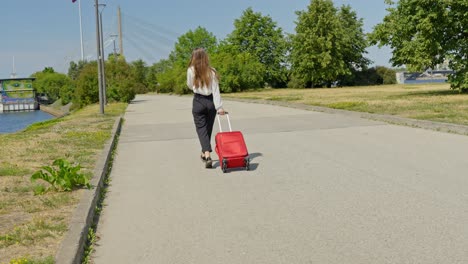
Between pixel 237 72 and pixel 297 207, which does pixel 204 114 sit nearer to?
pixel 297 207

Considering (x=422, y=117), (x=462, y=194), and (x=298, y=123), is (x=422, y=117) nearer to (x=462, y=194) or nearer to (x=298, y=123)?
(x=298, y=123)

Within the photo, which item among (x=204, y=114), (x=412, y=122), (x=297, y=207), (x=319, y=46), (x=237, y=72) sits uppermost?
(x=319, y=46)

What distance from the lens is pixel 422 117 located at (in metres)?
15.2

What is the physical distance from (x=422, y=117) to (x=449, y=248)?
460 inches

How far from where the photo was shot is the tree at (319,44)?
70.8 metres

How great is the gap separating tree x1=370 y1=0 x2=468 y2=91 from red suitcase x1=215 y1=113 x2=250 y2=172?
20671 mm

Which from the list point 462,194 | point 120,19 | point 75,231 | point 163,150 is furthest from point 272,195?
point 120,19

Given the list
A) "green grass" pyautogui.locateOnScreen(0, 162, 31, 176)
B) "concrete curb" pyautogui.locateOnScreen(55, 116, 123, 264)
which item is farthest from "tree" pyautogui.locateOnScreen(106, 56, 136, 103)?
"concrete curb" pyautogui.locateOnScreen(55, 116, 123, 264)

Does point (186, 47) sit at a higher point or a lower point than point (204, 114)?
higher

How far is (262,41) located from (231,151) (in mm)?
73214

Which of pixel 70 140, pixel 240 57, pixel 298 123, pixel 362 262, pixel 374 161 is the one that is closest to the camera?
pixel 362 262

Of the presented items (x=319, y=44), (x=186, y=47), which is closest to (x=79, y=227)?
(x=319, y=44)

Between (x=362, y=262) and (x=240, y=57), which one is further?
(x=240, y=57)

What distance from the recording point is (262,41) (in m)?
79.8
